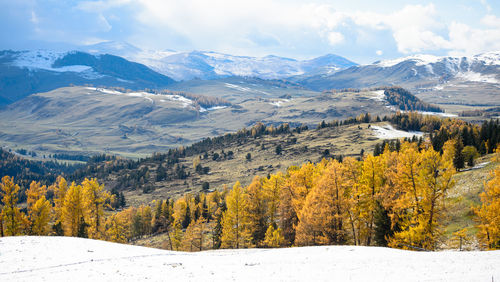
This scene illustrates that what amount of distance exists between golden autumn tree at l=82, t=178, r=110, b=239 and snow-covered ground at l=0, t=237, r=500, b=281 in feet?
86.6

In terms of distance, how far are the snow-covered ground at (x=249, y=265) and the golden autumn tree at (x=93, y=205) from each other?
26.4 m

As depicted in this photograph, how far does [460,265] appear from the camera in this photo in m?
24.0

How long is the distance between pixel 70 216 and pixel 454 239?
62889mm

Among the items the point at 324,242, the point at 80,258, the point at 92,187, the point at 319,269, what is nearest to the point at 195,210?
the point at 92,187

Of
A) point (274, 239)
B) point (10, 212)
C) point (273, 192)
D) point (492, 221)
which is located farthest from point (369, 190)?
point (10, 212)

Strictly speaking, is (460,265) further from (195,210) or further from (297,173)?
(195,210)

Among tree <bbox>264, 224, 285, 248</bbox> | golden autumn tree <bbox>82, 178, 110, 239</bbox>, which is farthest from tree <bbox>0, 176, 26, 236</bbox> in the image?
tree <bbox>264, 224, 285, 248</bbox>

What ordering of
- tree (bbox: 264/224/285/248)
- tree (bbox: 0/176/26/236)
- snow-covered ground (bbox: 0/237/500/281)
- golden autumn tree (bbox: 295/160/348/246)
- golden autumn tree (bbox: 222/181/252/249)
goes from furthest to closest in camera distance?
tree (bbox: 0/176/26/236) < golden autumn tree (bbox: 222/181/252/249) < tree (bbox: 264/224/285/248) < golden autumn tree (bbox: 295/160/348/246) < snow-covered ground (bbox: 0/237/500/281)

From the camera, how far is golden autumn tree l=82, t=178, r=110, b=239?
62.4 meters

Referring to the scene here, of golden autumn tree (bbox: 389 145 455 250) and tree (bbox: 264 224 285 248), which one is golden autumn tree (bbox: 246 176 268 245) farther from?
golden autumn tree (bbox: 389 145 455 250)

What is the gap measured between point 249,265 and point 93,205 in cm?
4547

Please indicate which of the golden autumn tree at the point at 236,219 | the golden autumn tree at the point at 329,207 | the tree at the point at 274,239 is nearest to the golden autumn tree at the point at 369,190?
the golden autumn tree at the point at 329,207

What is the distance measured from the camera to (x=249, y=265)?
29578 millimetres

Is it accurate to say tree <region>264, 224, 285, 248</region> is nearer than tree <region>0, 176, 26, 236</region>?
Yes
